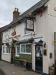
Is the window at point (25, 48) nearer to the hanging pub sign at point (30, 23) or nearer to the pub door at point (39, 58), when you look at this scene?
the pub door at point (39, 58)

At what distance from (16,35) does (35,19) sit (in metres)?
5.80

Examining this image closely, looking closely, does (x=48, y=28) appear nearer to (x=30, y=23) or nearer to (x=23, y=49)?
(x=30, y=23)

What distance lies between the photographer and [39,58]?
1598 cm

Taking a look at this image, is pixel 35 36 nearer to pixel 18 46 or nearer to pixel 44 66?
pixel 44 66

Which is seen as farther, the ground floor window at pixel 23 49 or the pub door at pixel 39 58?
the ground floor window at pixel 23 49

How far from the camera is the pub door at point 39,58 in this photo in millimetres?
15635

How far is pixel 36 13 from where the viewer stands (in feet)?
54.9

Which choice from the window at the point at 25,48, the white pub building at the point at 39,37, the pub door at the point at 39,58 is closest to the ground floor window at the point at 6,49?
the white pub building at the point at 39,37

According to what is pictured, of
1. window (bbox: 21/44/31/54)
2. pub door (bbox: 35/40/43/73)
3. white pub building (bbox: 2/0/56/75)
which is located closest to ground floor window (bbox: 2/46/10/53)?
white pub building (bbox: 2/0/56/75)

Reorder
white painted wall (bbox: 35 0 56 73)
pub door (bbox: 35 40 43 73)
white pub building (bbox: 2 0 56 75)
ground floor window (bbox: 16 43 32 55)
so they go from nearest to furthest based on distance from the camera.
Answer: white painted wall (bbox: 35 0 56 73)
white pub building (bbox: 2 0 56 75)
pub door (bbox: 35 40 43 73)
ground floor window (bbox: 16 43 32 55)

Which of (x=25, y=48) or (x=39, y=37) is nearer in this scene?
(x=39, y=37)

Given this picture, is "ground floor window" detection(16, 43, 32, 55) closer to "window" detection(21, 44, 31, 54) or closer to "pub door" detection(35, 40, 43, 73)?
"window" detection(21, 44, 31, 54)

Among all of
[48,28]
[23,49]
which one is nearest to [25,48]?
[23,49]

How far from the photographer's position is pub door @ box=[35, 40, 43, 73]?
51.3 ft
